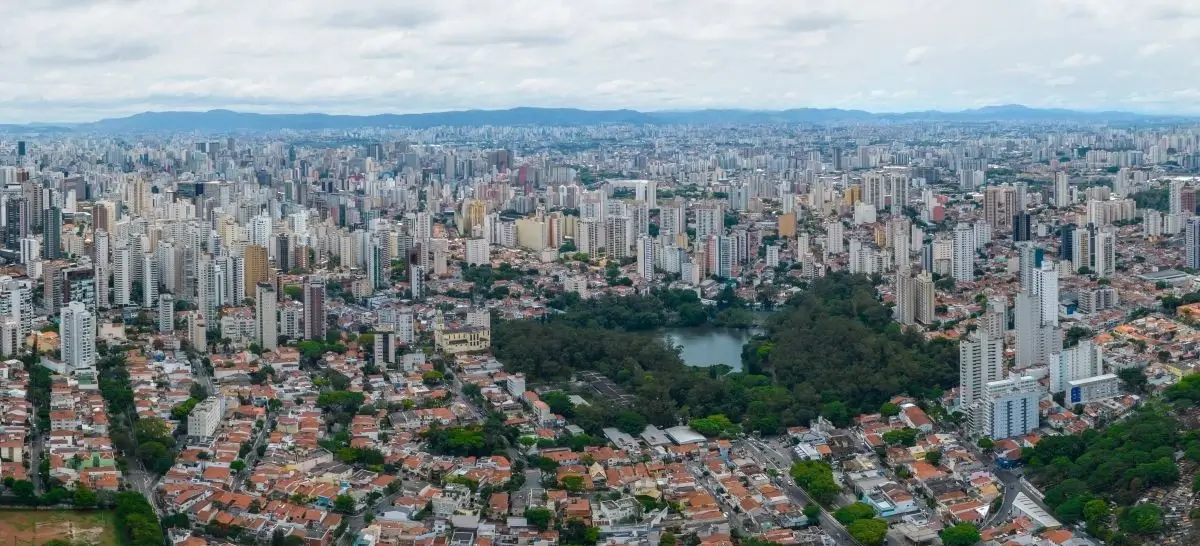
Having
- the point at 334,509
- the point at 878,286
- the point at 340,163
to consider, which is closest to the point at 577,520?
the point at 334,509

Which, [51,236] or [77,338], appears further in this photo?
[51,236]

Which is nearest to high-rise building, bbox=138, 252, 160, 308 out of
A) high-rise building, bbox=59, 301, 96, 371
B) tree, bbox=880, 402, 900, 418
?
high-rise building, bbox=59, 301, 96, 371

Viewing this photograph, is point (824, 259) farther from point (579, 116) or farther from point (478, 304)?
point (579, 116)

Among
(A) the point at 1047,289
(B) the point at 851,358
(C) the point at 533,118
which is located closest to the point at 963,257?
(A) the point at 1047,289

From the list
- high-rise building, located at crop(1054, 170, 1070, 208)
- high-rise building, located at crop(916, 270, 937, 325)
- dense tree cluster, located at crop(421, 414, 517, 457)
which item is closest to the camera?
dense tree cluster, located at crop(421, 414, 517, 457)

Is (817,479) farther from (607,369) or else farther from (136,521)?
(136,521)

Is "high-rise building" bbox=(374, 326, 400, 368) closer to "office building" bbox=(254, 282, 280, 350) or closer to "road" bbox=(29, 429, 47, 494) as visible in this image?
"office building" bbox=(254, 282, 280, 350)

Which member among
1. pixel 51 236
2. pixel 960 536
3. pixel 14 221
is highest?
pixel 14 221
